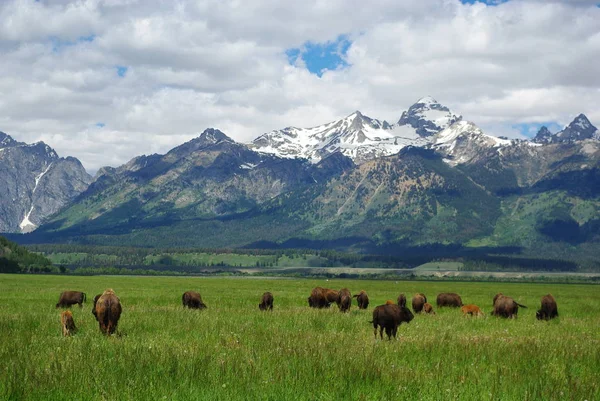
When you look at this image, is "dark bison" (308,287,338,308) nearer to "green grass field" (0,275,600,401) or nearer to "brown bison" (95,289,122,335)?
"green grass field" (0,275,600,401)

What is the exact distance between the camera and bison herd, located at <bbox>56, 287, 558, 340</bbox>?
23.0 m

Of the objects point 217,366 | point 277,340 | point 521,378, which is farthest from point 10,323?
point 521,378

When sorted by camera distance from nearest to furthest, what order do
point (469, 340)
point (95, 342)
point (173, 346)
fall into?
point (173, 346) < point (95, 342) < point (469, 340)

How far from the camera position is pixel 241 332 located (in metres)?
23.8

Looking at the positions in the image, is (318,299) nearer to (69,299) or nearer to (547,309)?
(547,309)

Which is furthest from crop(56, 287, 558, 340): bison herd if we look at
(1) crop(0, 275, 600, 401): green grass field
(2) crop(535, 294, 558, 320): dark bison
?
(1) crop(0, 275, 600, 401): green grass field

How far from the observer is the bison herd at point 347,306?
75.5ft

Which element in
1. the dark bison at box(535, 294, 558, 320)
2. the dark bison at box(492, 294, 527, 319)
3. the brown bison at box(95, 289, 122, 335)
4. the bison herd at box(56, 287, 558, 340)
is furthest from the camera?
the dark bison at box(535, 294, 558, 320)

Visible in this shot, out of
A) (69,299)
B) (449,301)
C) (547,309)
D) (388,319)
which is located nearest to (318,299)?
(449,301)

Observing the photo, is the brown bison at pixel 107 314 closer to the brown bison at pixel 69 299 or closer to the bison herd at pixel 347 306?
the bison herd at pixel 347 306

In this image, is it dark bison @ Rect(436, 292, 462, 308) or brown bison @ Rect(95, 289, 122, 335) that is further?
dark bison @ Rect(436, 292, 462, 308)

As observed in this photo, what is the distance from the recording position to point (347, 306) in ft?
136

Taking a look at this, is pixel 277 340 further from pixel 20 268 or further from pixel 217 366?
pixel 20 268

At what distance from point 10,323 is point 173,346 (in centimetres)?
990
